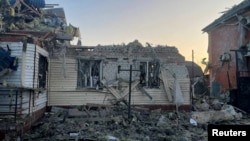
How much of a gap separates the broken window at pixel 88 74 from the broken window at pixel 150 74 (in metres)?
2.42

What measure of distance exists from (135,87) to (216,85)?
904 cm

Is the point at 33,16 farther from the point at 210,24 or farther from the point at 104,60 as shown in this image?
the point at 210,24

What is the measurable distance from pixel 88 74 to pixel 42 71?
2.63 meters

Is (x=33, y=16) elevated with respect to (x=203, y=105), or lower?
elevated

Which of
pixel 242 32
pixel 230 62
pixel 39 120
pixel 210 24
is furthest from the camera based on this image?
pixel 210 24

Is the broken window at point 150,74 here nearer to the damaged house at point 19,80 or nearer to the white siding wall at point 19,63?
the damaged house at point 19,80

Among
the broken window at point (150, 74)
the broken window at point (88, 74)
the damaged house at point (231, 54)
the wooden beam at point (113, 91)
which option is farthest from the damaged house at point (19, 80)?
the damaged house at point (231, 54)

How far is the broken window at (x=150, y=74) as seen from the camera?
13875 millimetres

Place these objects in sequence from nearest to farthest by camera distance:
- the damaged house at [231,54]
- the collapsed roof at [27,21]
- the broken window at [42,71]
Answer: the broken window at [42,71] < the collapsed roof at [27,21] < the damaged house at [231,54]

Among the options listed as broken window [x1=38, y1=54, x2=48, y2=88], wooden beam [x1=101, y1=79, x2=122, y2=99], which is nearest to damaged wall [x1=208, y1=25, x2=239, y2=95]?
wooden beam [x1=101, y1=79, x2=122, y2=99]

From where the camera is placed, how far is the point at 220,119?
11555 mm

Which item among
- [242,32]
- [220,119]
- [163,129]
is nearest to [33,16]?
[163,129]

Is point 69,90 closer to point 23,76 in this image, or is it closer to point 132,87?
point 132,87

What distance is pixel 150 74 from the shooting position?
14.0 meters
